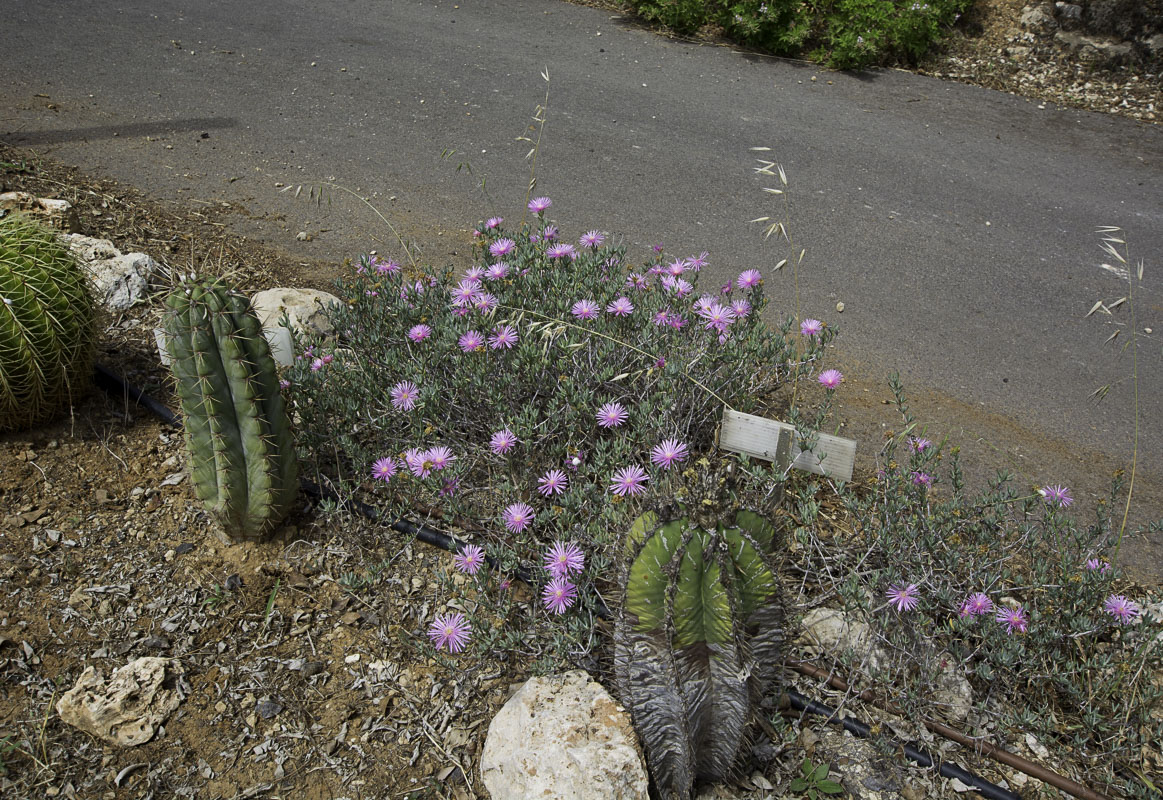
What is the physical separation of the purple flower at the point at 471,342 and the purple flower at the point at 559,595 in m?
0.95

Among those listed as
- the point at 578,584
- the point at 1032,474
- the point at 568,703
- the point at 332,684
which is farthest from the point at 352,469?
the point at 1032,474

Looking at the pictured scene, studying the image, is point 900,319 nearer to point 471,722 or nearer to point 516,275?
point 516,275

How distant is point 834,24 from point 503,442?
6588mm

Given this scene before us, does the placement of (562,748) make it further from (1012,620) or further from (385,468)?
(1012,620)

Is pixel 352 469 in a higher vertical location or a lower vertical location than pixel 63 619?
higher

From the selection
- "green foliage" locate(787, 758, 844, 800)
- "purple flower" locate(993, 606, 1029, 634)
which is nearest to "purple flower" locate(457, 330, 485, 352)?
"green foliage" locate(787, 758, 844, 800)

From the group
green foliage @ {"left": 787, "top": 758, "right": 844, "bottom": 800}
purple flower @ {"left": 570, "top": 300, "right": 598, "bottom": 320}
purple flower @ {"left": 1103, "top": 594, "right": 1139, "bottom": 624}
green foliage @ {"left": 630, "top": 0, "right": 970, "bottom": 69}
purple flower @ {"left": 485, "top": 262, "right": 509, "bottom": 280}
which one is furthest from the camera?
green foliage @ {"left": 630, "top": 0, "right": 970, "bottom": 69}

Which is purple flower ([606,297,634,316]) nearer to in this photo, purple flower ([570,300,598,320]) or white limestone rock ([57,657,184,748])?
purple flower ([570,300,598,320])

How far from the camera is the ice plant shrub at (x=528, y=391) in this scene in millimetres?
2674

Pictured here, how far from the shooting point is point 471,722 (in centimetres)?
236

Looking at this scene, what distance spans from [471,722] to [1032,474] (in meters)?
2.66

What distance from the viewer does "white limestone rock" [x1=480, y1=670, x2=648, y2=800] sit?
199 cm

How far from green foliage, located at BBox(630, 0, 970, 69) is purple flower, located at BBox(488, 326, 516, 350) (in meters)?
5.93

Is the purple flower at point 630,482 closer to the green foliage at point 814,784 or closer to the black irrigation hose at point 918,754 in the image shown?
the black irrigation hose at point 918,754
